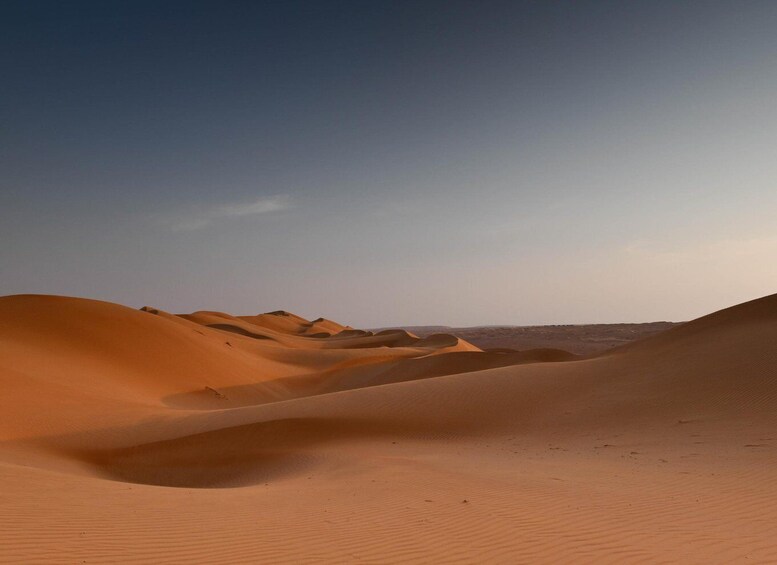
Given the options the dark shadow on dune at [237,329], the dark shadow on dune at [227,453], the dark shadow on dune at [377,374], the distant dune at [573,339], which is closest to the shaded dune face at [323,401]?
the dark shadow on dune at [227,453]

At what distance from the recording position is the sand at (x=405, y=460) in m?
5.32

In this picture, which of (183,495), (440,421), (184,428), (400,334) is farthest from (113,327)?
(400,334)

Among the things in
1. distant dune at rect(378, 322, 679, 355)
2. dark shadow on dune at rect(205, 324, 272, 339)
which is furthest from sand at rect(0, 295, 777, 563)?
dark shadow on dune at rect(205, 324, 272, 339)

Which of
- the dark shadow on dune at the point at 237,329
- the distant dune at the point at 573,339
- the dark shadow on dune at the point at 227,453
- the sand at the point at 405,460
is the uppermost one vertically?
the dark shadow on dune at the point at 237,329

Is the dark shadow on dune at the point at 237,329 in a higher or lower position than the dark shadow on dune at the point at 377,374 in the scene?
higher

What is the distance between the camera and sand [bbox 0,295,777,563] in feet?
17.5

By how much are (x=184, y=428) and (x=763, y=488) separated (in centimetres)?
1386

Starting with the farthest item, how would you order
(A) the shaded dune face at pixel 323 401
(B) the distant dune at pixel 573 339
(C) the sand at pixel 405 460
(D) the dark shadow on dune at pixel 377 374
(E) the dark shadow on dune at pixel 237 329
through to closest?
(E) the dark shadow on dune at pixel 237 329 < (B) the distant dune at pixel 573 339 < (D) the dark shadow on dune at pixel 377 374 < (A) the shaded dune face at pixel 323 401 < (C) the sand at pixel 405 460

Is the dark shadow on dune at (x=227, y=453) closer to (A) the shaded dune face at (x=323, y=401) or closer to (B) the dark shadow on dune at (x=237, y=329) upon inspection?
(A) the shaded dune face at (x=323, y=401)

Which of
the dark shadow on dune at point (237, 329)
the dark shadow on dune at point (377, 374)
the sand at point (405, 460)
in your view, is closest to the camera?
the sand at point (405, 460)

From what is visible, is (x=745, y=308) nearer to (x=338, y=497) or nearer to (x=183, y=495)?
(x=338, y=497)

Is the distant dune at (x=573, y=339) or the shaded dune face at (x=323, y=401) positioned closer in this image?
the shaded dune face at (x=323, y=401)

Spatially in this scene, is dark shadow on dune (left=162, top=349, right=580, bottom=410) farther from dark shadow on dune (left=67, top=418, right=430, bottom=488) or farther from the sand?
dark shadow on dune (left=67, top=418, right=430, bottom=488)

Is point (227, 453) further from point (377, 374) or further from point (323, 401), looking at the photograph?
point (377, 374)
